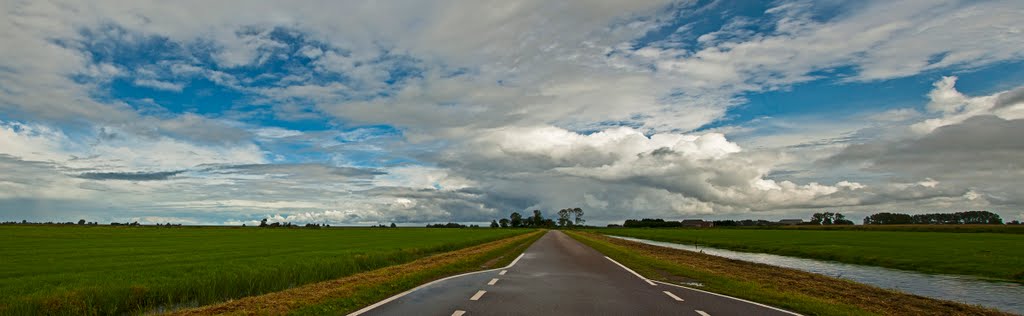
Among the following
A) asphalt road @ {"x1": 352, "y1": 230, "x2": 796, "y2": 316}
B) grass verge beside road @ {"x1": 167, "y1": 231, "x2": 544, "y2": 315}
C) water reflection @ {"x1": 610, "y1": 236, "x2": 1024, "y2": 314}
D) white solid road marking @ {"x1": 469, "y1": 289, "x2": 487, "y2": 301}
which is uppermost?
white solid road marking @ {"x1": 469, "y1": 289, "x2": 487, "y2": 301}

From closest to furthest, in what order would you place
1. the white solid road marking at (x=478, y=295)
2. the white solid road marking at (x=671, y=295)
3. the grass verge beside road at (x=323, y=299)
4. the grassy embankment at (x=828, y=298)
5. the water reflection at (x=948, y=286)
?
the grass verge beside road at (x=323, y=299)
the white solid road marking at (x=478, y=295)
the white solid road marking at (x=671, y=295)
the grassy embankment at (x=828, y=298)
the water reflection at (x=948, y=286)

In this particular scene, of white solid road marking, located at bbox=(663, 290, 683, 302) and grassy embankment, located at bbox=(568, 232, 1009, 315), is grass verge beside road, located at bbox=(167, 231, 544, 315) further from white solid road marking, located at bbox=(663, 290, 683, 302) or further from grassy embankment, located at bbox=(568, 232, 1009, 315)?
grassy embankment, located at bbox=(568, 232, 1009, 315)

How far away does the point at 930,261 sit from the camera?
1436 inches

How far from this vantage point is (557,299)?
531 inches

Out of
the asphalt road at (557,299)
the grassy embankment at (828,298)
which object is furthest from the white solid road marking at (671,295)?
the grassy embankment at (828,298)

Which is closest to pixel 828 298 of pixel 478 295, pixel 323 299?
pixel 478 295

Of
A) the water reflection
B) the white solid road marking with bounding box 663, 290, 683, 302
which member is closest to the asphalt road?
the white solid road marking with bounding box 663, 290, 683, 302

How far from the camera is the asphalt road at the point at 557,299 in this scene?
38.1 feet

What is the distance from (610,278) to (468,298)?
7.57m

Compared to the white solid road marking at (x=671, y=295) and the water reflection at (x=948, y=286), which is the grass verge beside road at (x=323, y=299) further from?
the water reflection at (x=948, y=286)

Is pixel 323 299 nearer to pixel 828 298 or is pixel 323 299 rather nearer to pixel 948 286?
pixel 828 298

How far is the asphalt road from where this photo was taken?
38.1 feet

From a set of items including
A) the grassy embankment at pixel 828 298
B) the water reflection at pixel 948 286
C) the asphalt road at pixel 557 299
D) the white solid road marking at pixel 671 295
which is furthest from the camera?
the water reflection at pixel 948 286

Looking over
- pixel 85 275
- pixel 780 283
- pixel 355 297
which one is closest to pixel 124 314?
pixel 355 297
